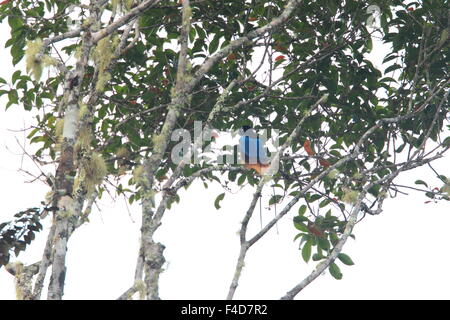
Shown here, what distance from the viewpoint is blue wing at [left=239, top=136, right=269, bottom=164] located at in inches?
295

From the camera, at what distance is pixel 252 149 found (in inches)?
296

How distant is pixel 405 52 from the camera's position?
739 cm

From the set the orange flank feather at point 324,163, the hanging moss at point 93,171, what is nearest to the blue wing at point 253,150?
the orange flank feather at point 324,163

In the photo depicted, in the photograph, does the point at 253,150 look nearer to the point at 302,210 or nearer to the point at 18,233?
the point at 302,210

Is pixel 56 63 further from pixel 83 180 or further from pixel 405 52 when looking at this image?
pixel 405 52

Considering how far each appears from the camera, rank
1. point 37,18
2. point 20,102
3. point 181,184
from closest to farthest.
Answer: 1. point 181,184
2. point 37,18
3. point 20,102

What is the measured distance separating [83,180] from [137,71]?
214cm

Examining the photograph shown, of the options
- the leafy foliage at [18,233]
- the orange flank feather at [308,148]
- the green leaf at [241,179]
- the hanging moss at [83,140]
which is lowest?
the leafy foliage at [18,233]

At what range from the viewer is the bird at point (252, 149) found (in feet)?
24.5

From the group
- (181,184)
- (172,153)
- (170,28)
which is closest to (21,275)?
(181,184)

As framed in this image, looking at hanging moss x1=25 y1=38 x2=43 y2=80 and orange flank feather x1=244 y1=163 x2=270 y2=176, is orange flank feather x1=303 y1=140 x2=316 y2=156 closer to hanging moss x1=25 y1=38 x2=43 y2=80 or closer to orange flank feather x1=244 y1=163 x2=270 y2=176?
orange flank feather x1=244 y1=163 x2=270 y2=176

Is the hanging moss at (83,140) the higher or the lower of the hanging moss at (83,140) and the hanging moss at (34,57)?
the lower

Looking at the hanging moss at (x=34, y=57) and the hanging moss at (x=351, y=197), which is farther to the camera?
the hanging moss at (x=351, y=197)

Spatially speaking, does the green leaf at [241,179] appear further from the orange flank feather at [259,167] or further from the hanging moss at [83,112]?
the hanging moss at [83,112]
